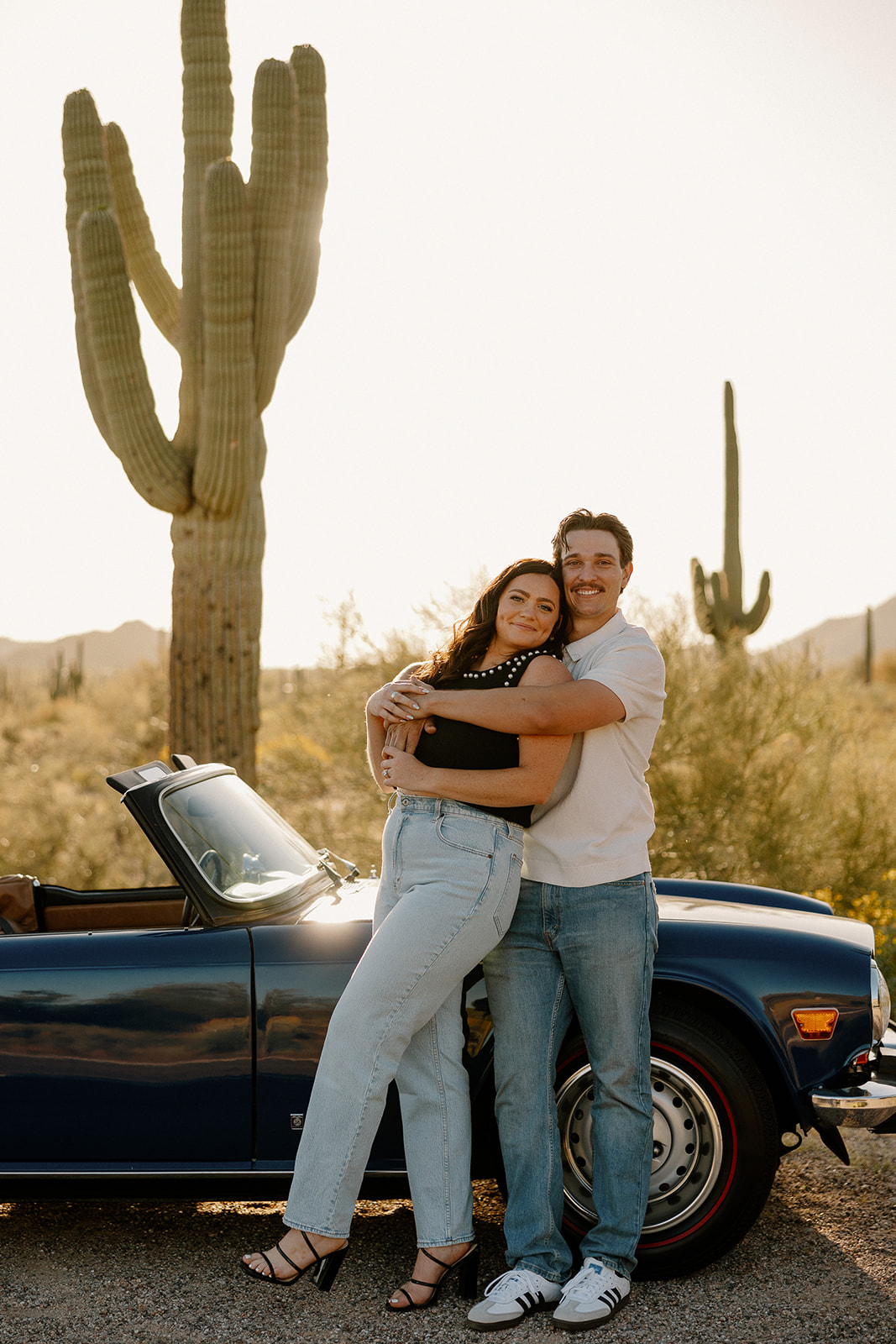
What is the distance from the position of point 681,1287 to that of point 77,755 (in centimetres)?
2092

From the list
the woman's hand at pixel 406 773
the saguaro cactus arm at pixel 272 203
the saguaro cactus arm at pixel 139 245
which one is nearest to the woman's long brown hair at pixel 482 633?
the woman's hand at pixel 406 773

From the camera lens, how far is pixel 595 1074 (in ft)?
10.3

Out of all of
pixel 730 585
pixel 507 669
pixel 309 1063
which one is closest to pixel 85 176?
pixel 507 669

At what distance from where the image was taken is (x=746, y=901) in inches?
167

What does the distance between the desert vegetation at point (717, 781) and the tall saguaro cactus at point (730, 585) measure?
51.3 inches

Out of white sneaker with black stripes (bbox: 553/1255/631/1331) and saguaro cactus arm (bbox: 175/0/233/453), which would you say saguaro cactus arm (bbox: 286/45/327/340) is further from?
white sneaker with black stripes (bbox: 553/1255/631/1331)

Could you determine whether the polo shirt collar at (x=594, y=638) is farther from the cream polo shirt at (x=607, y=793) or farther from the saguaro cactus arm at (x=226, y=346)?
the saguaro cactus arm at (x=226, y=346)

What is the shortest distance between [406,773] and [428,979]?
1.82 feet

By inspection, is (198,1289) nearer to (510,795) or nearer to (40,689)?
(510,795)

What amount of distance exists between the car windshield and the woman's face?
1159 mm

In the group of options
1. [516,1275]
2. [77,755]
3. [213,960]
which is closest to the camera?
[516,1275]

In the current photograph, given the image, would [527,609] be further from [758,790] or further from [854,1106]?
[758,790]

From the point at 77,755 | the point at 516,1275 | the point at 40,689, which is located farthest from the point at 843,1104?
the point at 40,689

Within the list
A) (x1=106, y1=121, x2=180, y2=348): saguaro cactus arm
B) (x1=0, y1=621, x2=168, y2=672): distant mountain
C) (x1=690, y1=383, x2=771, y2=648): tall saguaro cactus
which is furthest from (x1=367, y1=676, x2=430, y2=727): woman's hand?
(x1=0, y1=621, x2=168, y2=672): distant mountain
